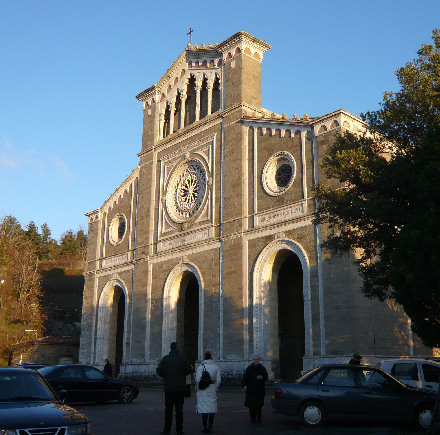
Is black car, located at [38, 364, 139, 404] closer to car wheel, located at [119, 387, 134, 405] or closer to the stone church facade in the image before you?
car wheel, located at [119, 387, 134, 405]

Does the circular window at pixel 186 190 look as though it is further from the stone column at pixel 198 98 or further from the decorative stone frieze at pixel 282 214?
the decorative stone frieze at pixel 282 214

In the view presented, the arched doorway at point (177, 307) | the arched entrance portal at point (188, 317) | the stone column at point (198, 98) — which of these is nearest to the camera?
the arched doorway at point (177, 307)

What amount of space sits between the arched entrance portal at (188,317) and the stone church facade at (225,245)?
7 cm

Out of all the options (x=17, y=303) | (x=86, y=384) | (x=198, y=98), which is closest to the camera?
(x=86, y=384)

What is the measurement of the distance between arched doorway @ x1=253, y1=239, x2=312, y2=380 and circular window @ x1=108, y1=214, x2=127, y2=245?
38.3 feet

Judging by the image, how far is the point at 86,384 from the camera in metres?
16.8

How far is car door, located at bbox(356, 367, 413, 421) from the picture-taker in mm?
11453

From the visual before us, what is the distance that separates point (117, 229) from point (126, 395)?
61.6 ft

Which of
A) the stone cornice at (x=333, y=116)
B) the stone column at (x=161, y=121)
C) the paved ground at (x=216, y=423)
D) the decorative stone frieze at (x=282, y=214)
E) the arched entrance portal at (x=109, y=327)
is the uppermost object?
the stone column at (x=161, y=121)

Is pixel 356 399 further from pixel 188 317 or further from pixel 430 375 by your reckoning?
pixel 188 317

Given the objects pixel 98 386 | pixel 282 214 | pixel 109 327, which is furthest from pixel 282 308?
pixel 98 386

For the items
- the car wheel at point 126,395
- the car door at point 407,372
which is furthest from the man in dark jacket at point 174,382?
the car wheel at point 126,395

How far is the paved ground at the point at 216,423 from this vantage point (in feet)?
36.2

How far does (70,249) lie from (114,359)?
55.2 m
